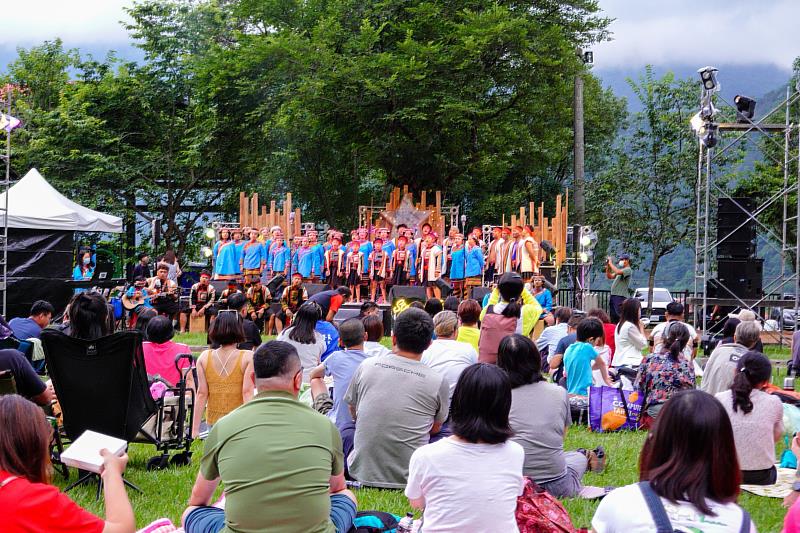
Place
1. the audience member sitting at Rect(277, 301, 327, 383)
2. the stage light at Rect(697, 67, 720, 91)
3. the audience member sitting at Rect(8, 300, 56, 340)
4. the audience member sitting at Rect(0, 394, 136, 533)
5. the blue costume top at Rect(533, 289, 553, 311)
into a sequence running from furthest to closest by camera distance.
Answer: the blue costume top at Rect(533, 289, 553, 311), the stage light at Rect(697, 67, 720, 91), the audience member sitting at Rect(8, 300, 56, 340), the audience member sitting at Rect(277, 301, 327, 383), the audience member sitting at Rect(0, 394, 136, 533)

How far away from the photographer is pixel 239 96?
2895 cm

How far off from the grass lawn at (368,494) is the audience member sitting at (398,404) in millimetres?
170

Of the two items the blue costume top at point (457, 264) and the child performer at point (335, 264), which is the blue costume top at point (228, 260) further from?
the blue costume top at point (457, 264)

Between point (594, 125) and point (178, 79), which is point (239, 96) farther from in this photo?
point (594, 125)

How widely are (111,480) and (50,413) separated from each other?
3885 millimetres

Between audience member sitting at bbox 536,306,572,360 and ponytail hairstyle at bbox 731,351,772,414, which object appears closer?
ponytail hairstyle at bbox 731,351,772,414

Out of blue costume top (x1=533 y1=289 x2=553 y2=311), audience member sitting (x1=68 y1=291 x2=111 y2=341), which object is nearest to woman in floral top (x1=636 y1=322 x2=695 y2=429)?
audience member sitting (x1=68 y1=291 x2=111 y2=341)

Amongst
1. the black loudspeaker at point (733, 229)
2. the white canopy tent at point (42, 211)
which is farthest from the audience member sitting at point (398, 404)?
the white canopy tent at point (42, 211)

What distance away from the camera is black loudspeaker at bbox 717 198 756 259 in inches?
575

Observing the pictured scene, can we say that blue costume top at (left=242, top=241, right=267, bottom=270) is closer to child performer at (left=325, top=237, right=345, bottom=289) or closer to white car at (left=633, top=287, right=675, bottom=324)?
child performer at (left=325, top=237, right=345, bottom=289)

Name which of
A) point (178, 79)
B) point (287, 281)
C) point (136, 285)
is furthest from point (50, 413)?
point (178, 79)

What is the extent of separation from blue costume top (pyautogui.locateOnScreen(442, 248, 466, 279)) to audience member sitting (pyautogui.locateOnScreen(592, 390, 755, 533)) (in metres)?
16.6

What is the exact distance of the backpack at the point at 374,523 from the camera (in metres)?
4.24

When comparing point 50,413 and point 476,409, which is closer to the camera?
point 476,409
